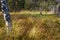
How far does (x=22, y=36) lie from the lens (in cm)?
637

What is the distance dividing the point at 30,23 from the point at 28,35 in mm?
933

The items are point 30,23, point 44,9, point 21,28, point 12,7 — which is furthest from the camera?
point 12,7

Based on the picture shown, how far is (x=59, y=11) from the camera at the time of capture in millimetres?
19203

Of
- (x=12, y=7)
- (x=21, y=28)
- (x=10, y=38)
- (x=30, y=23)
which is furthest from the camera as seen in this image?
(x=12, y=7)

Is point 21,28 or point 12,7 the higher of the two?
point 21,28

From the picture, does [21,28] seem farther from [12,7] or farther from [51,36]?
[12,7]

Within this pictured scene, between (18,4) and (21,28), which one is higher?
(21,28)

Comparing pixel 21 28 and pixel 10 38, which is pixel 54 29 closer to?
pixel 21 28

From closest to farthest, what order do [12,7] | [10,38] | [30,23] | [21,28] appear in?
[10,38] → [21,28] → [30,23] → [12,7]

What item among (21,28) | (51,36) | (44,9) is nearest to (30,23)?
(21,28)

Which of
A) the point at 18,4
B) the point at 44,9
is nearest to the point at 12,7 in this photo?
the point at 18,4

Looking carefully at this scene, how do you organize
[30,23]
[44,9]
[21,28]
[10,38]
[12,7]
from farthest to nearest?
[12,7], [44,9], [30,23], [21,28], [10,38]

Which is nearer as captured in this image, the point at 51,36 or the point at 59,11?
the point at 51,36

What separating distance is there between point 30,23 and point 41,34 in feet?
3.25
